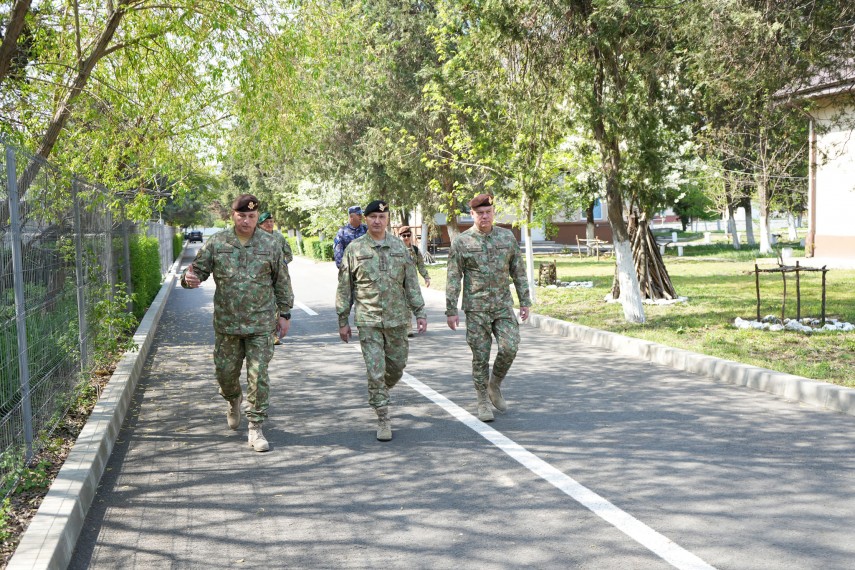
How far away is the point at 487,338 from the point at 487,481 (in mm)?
2236

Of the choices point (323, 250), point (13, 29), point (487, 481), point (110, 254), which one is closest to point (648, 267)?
point (110, 254)

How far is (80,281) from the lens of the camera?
28.6 feet

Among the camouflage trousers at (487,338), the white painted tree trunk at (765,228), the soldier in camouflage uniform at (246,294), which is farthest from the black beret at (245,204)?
the white painted tree trunk at (765,228)

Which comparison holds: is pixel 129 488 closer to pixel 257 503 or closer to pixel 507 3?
pixel 257 503

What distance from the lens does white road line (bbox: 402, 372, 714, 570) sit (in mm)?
4410

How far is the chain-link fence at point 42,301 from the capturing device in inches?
221

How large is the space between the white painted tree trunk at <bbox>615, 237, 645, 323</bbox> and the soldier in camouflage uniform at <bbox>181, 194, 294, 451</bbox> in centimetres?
831

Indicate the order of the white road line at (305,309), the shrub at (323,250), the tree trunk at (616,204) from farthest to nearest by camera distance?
the shrub at (323,250) → the white road line at (305,309) → the tree trunk at (616,204)

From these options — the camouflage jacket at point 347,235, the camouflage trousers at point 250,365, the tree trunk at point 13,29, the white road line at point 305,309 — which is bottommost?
the white road line at point 305,309

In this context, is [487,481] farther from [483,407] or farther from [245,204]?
[245,204]

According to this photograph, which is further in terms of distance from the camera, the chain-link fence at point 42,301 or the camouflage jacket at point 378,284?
the camouflage jacket at point 378,284

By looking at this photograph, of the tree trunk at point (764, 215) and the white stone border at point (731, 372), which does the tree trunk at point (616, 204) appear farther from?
the tree trunk at point (764, 215)

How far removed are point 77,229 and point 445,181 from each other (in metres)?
22.7

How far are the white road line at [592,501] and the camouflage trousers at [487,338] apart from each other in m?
0.43
